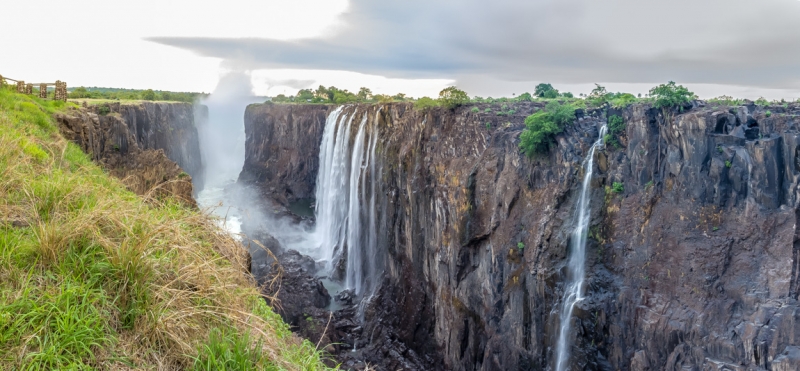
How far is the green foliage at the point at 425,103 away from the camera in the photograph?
22.0 metres

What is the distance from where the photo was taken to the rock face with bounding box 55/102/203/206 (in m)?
12.7

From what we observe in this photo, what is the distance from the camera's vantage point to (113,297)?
12.9 ft

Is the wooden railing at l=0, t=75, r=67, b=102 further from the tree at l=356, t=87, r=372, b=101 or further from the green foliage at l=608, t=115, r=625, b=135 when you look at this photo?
the tree at l=356, t=87, r=372, b=101

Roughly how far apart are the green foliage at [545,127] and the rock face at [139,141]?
10505 millimetres

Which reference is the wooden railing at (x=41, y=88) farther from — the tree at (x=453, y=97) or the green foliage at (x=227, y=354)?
the green foliage at (x=227, y=354)

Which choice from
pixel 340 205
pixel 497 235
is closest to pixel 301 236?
pixel 340 205

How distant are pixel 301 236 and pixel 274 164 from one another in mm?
14838

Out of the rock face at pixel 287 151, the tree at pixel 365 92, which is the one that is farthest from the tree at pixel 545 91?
the tree at pixel 365 92

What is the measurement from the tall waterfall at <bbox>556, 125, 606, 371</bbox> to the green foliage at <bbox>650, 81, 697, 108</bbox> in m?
1.95

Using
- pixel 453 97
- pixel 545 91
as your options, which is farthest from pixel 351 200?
pixel 545 91

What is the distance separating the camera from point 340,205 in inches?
1242

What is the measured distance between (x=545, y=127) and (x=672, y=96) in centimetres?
364

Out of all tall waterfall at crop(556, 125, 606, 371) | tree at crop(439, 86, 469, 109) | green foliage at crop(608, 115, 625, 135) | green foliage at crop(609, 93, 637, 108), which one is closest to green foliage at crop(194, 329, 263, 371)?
tall waterfall at crop(556, 125, 606, 371)

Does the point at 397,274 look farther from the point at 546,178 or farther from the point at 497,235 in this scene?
the point at 546,178
